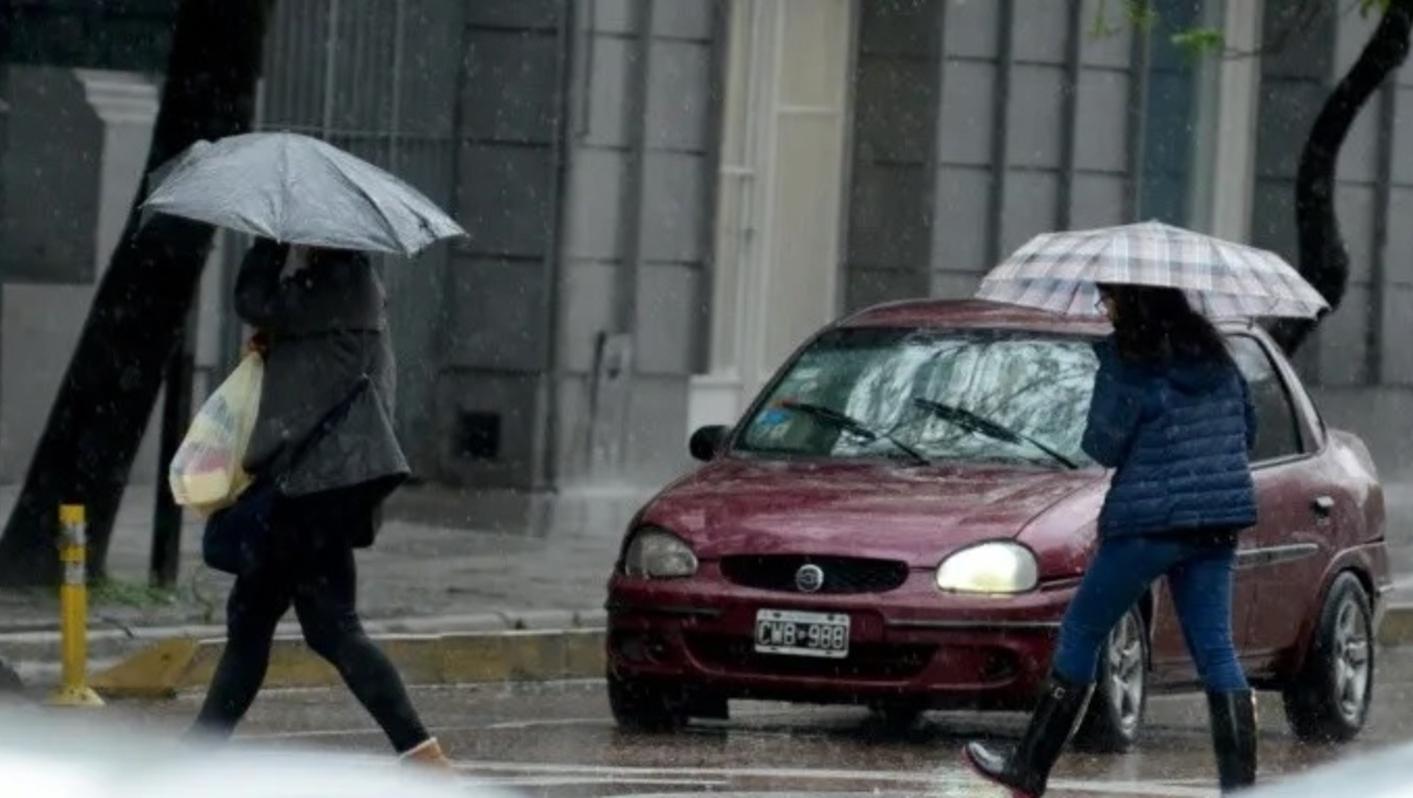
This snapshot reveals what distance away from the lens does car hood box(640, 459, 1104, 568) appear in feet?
39.9

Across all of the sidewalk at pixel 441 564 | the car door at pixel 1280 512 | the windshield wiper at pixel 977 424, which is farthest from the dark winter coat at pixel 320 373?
the sidewalk at pixel 441 564

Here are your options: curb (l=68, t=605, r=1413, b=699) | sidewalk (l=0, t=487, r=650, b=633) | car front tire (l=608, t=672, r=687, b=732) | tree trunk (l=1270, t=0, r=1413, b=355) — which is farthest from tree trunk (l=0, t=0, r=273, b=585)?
tree trunk (l=1270, t=0, r=1413, b=355)

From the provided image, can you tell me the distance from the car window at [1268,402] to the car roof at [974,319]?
3.9 inches

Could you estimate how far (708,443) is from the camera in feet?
43.8

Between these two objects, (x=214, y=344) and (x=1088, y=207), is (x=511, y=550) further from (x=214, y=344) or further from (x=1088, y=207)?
(x=1088, y=207)

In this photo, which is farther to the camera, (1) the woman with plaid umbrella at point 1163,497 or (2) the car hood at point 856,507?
(2) the car hood at point 856,507

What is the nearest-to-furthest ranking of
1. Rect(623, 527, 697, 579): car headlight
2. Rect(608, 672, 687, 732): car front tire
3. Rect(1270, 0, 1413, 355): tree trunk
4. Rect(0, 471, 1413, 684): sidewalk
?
1. Rect(623, 527, 697, 579): car headlight
2. Rect(608, 672, 687, 732): car front tire
3. Rect(0, 471, 1413, 684): sidewalk
4. Rect(1270, 0, 1413, 355): tree trunk

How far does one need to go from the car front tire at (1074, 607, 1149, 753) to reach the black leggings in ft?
8.77

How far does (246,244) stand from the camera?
20.3 m

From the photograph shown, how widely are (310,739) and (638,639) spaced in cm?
113

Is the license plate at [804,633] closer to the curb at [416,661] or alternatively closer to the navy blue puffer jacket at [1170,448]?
the navy blue puffer jacket at [1170,448]

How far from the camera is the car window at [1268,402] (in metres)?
13.4

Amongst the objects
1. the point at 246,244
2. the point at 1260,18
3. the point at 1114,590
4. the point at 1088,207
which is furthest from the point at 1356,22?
the point at 1114,590

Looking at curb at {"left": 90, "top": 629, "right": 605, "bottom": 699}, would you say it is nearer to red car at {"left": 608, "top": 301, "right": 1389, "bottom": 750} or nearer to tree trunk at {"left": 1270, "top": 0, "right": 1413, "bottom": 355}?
red car at {"left": 608, "top": 301, "right": 1389, "bottom": 750}
